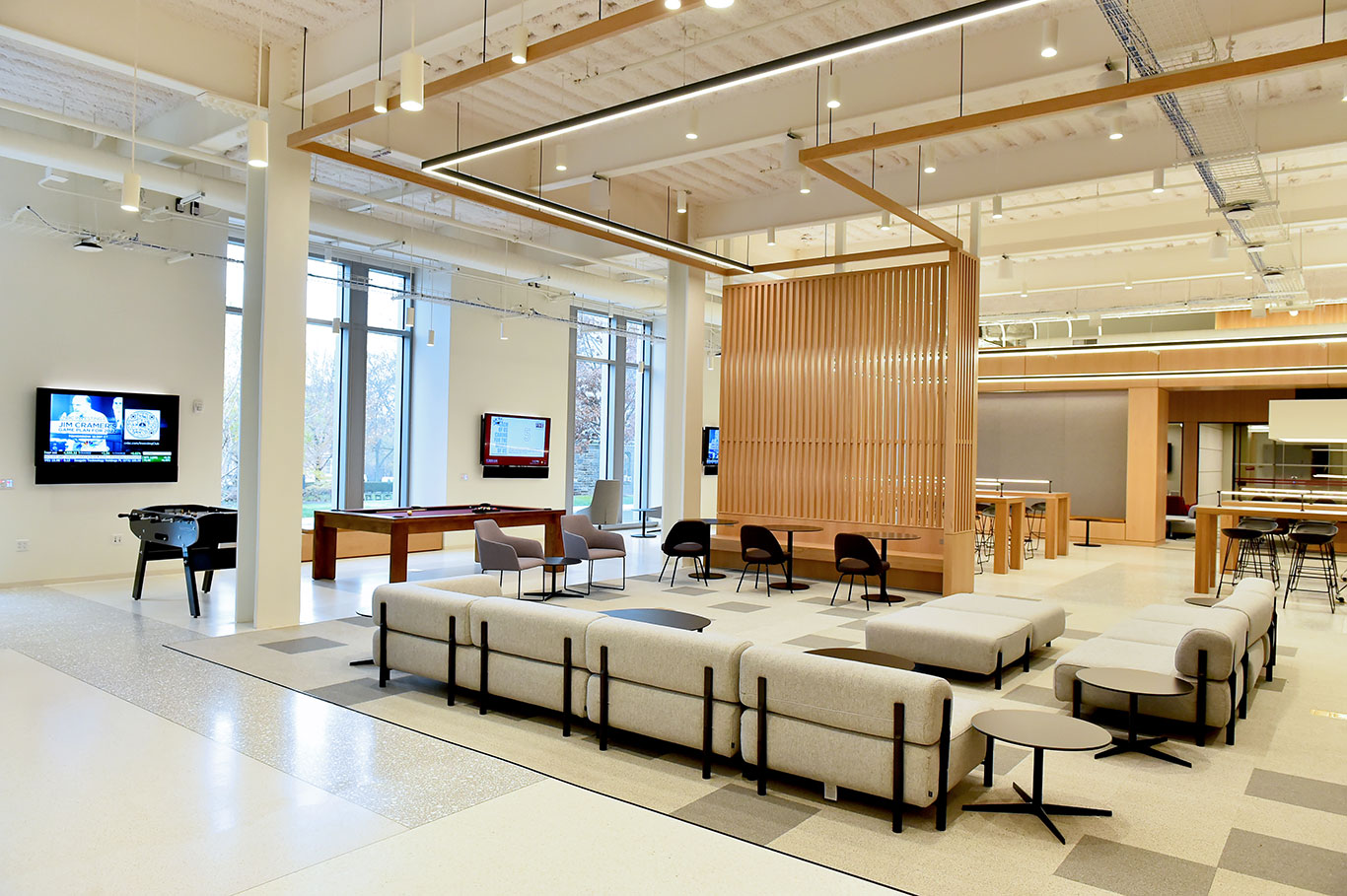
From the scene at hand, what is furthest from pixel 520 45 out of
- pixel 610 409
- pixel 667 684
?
pixel 610 409

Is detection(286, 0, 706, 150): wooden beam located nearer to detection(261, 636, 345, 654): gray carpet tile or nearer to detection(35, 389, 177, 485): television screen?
detection(261, 636, 345, 654): gray carpet tile

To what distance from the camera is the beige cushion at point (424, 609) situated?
5.28m

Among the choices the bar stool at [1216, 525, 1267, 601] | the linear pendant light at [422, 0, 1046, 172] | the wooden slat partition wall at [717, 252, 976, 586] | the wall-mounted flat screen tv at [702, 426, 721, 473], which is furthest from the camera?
the wall-mounted flat screen tv at [702, 426, 721, 473]

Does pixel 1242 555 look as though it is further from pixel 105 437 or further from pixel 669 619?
pixel 105 437

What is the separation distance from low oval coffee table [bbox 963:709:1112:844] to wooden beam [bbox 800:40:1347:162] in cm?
347

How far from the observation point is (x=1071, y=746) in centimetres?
359

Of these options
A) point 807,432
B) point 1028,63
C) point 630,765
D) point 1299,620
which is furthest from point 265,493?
point 1299,620

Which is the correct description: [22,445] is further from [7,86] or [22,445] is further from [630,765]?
[630,765]

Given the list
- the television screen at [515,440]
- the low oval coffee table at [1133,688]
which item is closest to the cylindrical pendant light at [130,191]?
the low oval coffee table at [1133,688]

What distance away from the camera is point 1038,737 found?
3.70 metres

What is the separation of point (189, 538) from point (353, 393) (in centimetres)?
533

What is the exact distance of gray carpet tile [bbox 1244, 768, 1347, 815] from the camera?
4.07 m

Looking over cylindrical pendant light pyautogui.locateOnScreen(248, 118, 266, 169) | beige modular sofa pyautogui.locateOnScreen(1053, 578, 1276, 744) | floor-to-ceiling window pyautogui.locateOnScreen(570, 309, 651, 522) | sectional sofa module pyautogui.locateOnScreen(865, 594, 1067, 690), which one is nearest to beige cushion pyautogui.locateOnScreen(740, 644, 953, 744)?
beige modular sofa pyautogui.locateOnScreen(1053, 578, 1276, 744)

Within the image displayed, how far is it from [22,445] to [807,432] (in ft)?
28.2
